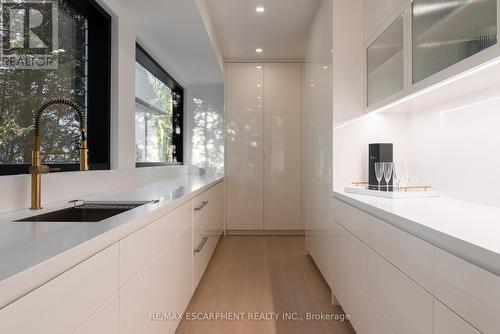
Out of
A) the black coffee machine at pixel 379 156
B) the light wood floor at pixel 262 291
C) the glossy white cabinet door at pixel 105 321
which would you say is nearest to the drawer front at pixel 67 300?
the glossy white cabinet door at pixel 105 321

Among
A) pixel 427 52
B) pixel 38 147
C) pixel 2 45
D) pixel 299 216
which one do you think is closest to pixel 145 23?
pixel 2 45

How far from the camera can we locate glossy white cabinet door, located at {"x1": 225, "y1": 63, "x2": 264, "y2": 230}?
4.43 metres

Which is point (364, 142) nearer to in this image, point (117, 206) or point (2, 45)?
point (117, 206)

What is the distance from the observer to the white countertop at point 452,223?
2.60 feet

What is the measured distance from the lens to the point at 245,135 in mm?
4441

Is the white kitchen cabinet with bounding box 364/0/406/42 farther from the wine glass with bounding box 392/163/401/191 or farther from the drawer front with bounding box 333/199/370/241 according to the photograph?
the drawer front with bounding box 333/199/370/241

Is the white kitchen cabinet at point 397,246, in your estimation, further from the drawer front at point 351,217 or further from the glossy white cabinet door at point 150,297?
the glossy white cabinet door at point 150,297

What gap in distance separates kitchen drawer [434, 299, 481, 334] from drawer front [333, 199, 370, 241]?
66 cm

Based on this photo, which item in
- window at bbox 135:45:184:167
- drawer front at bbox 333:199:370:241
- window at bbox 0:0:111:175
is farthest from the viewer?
window at bbox 135:45:184:167

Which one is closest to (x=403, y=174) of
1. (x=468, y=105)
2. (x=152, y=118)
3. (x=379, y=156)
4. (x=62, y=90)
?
(x=379, y=156)

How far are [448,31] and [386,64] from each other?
0.64 metres

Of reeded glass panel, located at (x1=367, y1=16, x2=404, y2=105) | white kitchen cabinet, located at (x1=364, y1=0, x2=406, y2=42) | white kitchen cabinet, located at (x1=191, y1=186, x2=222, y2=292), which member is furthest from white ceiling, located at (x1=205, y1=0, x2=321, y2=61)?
white kitchen cabinet, located at (x1=191, y1=186, x2=222, y2=292)

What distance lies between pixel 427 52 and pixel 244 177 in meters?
3.12

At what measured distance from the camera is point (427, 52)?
1.55 metres
